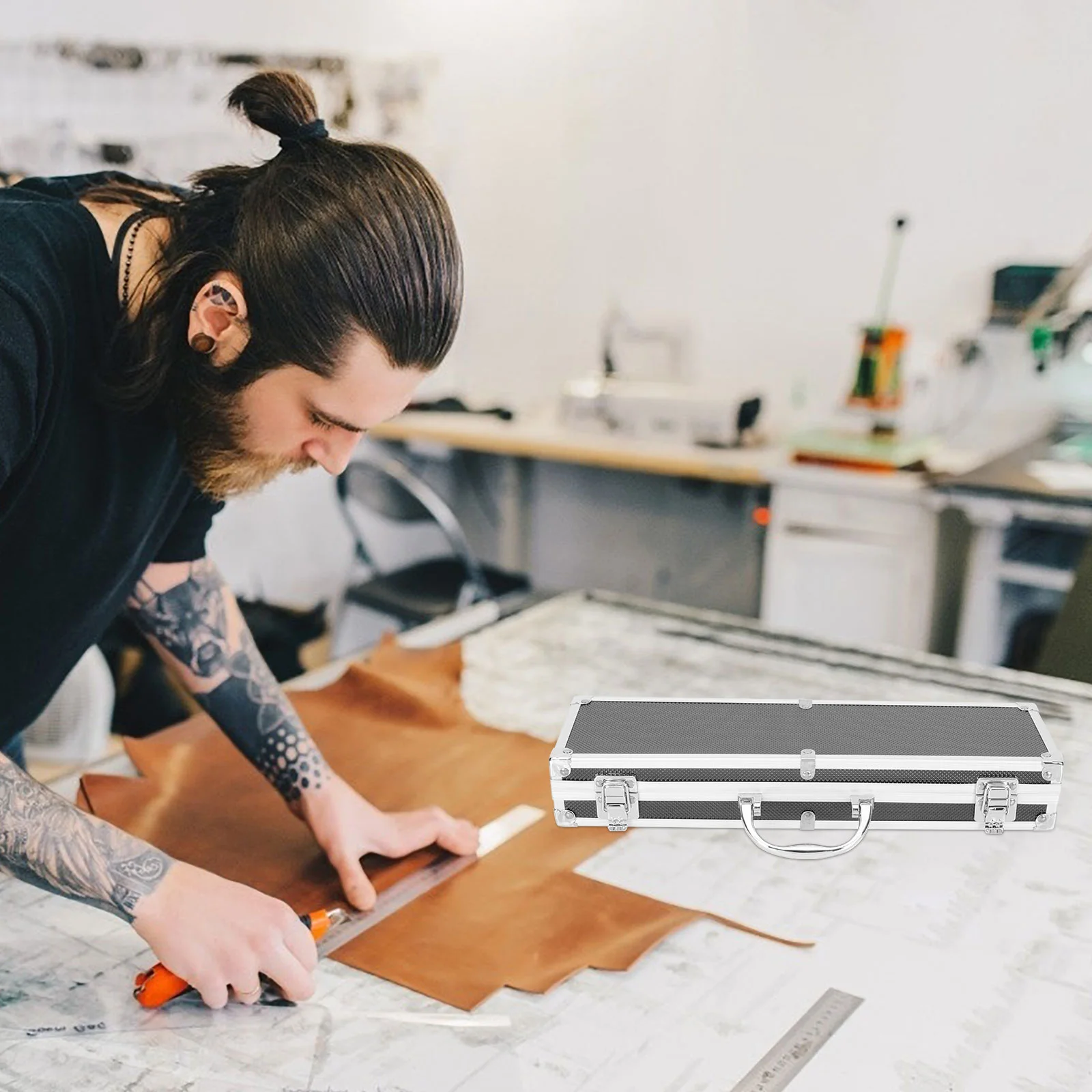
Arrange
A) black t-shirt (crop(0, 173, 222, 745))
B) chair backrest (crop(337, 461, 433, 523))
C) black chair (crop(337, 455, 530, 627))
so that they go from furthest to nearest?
chair backrest (crop(337, 461, 433, 523)) → black chair (crop(337, 455, 530, 627)) → black t-shirt (crop(0, 173, 222, 745))

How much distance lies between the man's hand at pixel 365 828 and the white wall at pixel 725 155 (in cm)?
244

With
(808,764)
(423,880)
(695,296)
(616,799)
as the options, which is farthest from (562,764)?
(695,296)

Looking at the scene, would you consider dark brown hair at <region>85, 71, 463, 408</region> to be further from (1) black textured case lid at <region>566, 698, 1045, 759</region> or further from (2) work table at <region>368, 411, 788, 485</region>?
(2) work table at <region>368, 411, 788, 485</region>

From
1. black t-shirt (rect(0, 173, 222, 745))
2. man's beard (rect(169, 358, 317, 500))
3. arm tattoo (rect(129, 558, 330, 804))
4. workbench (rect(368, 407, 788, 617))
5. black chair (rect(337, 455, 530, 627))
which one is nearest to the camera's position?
black t-shirt (rect(0, 173, 222, 745))

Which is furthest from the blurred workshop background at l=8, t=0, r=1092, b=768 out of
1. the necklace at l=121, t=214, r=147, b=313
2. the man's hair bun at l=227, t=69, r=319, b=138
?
the man's hair bun at l=227, t=69, r=319, b=138

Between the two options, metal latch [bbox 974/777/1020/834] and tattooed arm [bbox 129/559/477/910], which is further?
tattooed arm [bbox 129/559/477/910]

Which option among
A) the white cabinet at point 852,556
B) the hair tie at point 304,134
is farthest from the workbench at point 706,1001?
the white cabinet at point 852,556

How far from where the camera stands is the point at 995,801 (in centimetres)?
85

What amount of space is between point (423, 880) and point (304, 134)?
0.66 m

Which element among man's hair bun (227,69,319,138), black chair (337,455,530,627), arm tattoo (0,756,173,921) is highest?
man's hair bun (227,69,319,138)

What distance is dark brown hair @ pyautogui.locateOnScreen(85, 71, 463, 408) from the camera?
3.11 feet

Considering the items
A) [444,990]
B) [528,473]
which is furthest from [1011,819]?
[528,473]

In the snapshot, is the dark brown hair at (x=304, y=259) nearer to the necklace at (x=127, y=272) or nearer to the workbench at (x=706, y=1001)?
the necklace at (x=127, y=272)

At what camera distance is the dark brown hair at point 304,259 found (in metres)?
0.95
